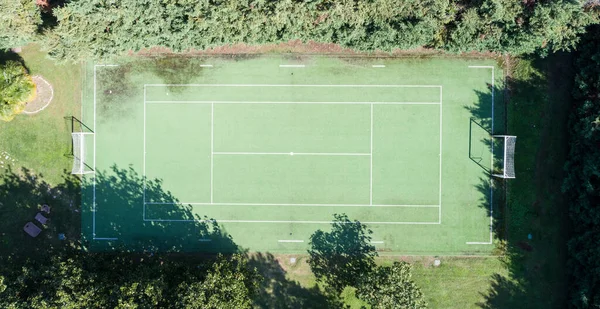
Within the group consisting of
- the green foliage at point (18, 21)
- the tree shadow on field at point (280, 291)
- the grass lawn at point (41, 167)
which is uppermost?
the green foliage at point (18, 21)

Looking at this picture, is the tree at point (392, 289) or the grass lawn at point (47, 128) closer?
the tree at point (392, 289)

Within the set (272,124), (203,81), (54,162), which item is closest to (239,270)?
(272,124)

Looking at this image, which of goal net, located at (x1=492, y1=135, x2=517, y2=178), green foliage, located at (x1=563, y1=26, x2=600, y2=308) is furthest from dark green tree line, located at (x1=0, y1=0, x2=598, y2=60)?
goal net, located at (x1=492, y1=135, x2=517, y2=178)

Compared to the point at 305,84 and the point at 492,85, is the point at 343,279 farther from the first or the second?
the point at 492,85

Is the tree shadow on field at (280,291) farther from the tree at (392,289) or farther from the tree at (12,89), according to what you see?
the tree at (12,89)

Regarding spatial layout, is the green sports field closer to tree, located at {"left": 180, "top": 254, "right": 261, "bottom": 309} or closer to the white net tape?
the white net tape

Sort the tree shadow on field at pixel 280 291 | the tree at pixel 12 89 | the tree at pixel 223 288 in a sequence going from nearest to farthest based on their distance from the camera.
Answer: the tree at pixel 223 288
the tree at pixel 12 89
the tree shadow on field at pixel 280 291

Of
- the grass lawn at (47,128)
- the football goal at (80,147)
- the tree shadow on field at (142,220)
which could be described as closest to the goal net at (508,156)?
the tree shadow on field at (142,220)

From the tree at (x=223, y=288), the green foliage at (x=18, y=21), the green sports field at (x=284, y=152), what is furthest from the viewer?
the green sports field at (x=284, y=152)

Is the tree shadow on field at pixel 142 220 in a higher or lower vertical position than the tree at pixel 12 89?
lower
